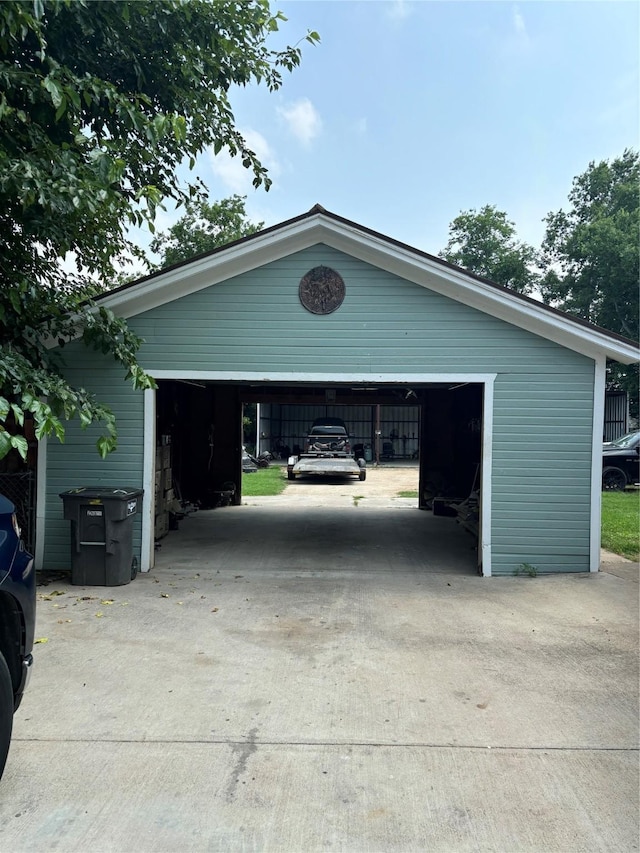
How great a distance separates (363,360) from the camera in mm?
7441

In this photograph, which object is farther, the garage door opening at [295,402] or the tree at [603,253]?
the tree at [603,253]

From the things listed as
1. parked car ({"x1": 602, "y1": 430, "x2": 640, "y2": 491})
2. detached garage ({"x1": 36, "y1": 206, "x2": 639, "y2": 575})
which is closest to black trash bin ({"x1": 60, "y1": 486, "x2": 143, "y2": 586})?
detached garage ({"x1": 36, "y1": 206, "x2": 639, "y2": 575})

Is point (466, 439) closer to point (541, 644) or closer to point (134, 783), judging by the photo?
point (541, 644)

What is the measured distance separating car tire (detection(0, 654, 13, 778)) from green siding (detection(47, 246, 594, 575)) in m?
4.78

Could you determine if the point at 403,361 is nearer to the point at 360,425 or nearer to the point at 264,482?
the point at 264,482

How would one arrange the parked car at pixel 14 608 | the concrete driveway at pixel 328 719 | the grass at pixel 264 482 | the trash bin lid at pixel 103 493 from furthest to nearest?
the grass at pixel 264 482, the trash bin lid at pixel 103 493, the parked car at pixel 14 608, the concrete driveway at pixel 328 719

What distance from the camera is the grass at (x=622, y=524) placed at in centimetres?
912

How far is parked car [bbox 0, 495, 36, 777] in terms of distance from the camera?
2.85m

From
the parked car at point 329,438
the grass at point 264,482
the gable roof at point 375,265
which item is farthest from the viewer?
the parked car at point 329,438

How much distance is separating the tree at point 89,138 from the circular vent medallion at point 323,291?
1410 mm

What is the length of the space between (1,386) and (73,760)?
9.92 feet

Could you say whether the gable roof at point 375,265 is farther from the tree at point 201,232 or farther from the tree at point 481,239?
the tree at point 481,239

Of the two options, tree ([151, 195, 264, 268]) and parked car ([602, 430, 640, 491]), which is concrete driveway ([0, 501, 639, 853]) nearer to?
parked car ([602, 430, 640, 491])

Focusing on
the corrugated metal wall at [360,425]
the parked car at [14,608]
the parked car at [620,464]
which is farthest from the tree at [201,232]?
the parked car at [14,608]
